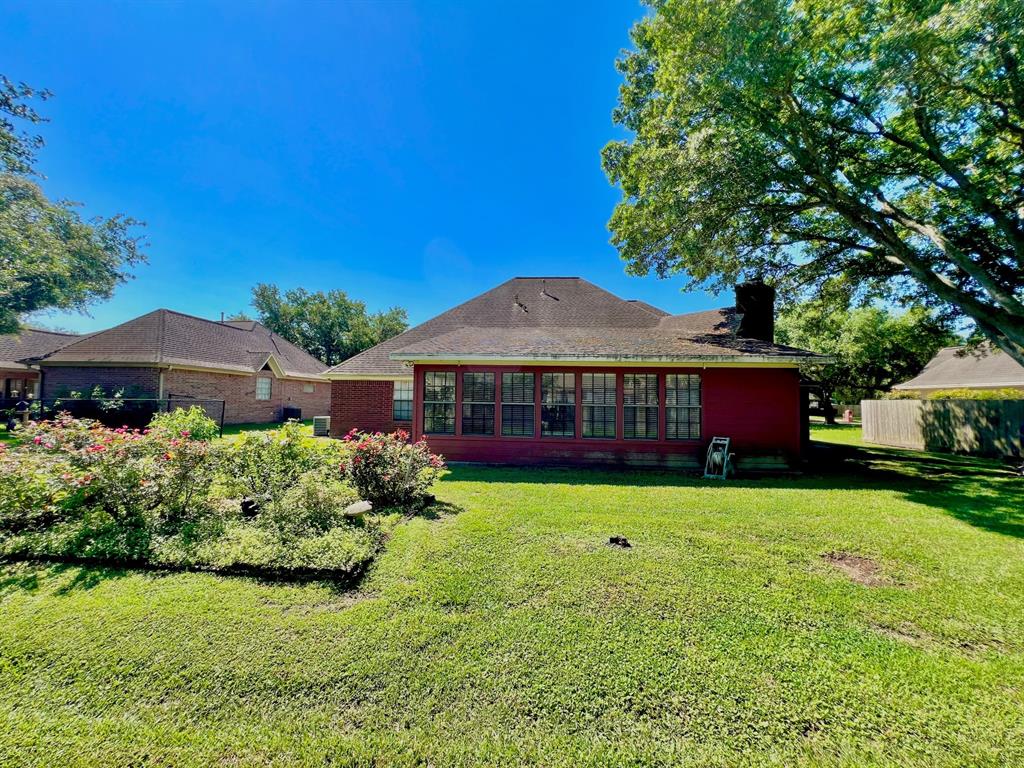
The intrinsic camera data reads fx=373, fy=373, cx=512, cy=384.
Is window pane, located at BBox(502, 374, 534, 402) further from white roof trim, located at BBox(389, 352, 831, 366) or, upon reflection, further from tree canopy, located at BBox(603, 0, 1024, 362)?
tree canopy, located at BBox(603, 0, 1024, 362)

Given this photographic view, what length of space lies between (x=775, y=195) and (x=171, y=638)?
1453cm

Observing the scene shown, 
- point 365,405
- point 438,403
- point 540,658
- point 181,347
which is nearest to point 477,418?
point 438,403

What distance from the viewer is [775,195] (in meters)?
10.4

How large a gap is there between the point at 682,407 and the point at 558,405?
3.22 metres

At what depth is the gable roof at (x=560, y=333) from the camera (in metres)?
9.41

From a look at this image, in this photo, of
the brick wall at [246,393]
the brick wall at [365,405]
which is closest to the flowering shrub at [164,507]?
the brick wall at [365,405]

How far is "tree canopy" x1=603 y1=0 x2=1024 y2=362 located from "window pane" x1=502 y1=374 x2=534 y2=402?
564 cm

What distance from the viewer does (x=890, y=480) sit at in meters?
8.68

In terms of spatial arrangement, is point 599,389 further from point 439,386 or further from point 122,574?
point 122,574

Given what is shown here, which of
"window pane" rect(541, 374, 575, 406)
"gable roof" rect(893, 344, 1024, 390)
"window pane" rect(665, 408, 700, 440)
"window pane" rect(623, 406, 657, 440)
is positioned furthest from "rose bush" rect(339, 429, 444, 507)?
"gable roof" rect(893, 344, 1024, 390)

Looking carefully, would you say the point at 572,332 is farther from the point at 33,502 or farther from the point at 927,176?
the point at 33,502

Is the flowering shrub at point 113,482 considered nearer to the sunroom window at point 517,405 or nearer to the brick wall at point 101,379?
the sunroom window at point 517,405

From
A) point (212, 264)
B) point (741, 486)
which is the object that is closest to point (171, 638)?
A: point (741, 486)

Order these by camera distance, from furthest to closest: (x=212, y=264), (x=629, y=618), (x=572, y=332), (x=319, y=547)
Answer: (x=212, y=264)
(x=572, y=332)
(x=319, y=547)
(x=629, y=618)
